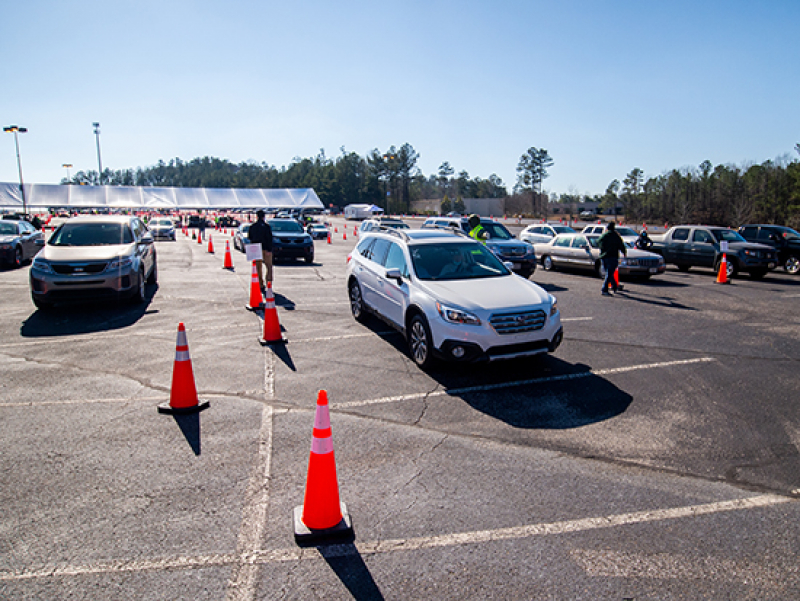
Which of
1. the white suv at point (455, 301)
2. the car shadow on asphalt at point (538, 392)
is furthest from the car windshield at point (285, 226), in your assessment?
the car shadow on asphalt at point (538, 392)

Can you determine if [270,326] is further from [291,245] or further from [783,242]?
[783,242]

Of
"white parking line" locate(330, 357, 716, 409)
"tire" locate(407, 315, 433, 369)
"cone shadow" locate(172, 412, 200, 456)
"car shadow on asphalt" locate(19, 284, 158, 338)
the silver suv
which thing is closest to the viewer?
"cone shadow" locate(172, 412, 200, 456)

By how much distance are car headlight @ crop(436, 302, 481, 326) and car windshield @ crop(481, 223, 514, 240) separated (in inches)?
421

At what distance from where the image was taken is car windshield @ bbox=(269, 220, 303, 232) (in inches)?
823

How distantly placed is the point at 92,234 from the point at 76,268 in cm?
160

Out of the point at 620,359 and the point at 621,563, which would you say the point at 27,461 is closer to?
the point at 621,563

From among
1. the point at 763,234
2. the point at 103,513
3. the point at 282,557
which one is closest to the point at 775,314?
the point at 763,234

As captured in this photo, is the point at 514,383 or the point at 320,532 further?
the point at 514,383

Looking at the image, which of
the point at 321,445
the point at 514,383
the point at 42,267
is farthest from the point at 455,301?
the point at 42,267

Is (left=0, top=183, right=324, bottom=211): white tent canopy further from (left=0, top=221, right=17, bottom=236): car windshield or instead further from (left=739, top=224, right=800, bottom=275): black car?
(left=739, top=224, right=800, bottom=275): black car

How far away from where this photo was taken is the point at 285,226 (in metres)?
21.2

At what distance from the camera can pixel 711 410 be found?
5594 mm

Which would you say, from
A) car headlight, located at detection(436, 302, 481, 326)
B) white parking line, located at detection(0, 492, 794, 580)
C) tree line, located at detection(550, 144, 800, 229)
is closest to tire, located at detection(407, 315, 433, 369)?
car headlight, located at detection(436, 302, 481, 326)

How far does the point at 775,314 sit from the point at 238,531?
11.6 m
